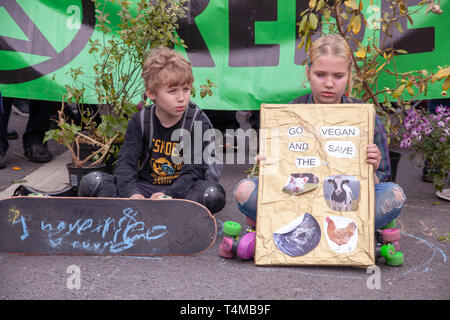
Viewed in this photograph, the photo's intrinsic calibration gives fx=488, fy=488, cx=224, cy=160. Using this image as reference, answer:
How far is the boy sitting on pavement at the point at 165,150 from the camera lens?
8.38 ft

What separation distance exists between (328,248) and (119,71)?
2302mm

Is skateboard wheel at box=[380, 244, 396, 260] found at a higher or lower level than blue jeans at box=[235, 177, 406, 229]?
lower

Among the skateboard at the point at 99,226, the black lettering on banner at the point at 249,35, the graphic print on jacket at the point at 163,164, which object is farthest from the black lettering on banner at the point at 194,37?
the skateboard at the point at 99,226

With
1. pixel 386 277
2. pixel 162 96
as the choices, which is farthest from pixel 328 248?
pixel 162 96

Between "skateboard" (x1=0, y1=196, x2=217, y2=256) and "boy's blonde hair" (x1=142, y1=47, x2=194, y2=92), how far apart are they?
67 cm

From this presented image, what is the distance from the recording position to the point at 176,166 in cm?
268

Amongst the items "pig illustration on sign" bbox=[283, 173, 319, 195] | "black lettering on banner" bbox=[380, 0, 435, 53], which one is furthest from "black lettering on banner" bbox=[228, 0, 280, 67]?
"pig illustration on sign" bbox=[283, 173, 319, 195]

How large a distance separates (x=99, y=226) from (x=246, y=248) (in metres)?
0.68

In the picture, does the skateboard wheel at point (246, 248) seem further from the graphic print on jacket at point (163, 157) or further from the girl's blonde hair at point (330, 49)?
the girl's blonde hair at point (330, 49)

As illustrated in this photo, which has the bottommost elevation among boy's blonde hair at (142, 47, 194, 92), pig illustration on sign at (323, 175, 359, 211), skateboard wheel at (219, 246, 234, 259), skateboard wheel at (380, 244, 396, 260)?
skateboard wheel at (219, 246, 234, 259)

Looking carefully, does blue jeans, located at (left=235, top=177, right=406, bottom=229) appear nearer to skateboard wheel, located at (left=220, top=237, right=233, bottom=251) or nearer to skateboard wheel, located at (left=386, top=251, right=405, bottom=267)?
skateboard wheel, located at (left=386, top=251, right=405, bottom=267)

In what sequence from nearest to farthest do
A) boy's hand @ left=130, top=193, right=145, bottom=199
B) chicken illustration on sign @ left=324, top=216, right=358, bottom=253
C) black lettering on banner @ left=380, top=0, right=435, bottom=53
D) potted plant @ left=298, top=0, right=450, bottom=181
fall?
chicken illustration on sign @ left=324, top=216, right=358, bottom=253
boy's hand @ left=130, top=193, right=145, bottom=199
potted plant @ left=298, top=0, right=450, bottom=181
black lettering on banner @ left=380, top=0, right=435, bottom=53

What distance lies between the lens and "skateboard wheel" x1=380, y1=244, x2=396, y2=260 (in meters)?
2.17

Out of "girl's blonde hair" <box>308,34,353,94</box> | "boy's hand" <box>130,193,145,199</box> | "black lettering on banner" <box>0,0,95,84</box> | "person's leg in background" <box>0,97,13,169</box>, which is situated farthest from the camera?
"person's leg in background" <box>0,97,13,169</box>
